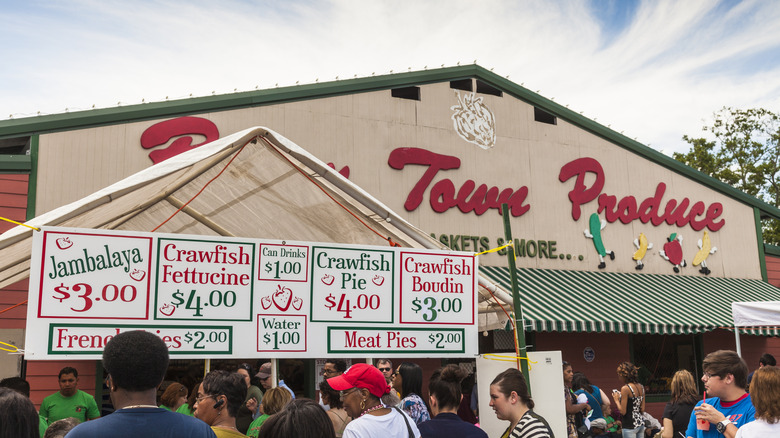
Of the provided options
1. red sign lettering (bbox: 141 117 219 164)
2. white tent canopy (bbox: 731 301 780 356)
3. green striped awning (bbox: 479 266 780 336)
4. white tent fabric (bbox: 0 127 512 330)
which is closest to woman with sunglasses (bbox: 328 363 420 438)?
white tent fabric (bbox: 0 127 512 330)

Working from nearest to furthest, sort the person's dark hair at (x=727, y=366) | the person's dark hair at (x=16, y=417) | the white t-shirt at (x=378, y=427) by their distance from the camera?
the person's dark hair at (x=16, y=417), the white t-shirt at (x=378, y=427), the person's dark hair at (x=727, y=366)

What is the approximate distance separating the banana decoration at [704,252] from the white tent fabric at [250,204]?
35.3ft

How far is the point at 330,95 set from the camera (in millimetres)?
13031

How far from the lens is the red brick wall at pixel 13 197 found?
10.2m

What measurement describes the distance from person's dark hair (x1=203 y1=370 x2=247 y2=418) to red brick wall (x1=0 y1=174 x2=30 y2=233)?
284 inches

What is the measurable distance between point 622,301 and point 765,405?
1005cm

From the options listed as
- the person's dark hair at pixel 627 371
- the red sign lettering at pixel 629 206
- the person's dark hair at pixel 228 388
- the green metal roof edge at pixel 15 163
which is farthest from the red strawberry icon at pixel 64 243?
the red sign lettering at pixel 629 206

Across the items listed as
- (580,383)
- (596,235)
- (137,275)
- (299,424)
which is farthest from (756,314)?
(299,424)

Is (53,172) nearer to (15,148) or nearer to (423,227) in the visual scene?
(15,148)

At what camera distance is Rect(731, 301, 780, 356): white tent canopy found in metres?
10.9

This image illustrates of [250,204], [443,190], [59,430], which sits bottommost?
[59,430]

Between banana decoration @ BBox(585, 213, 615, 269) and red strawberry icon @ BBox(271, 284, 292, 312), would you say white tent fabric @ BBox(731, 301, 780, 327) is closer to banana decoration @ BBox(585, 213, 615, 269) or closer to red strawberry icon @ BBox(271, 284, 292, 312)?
banana decoration @ BBox(585, 213, 615, 269)

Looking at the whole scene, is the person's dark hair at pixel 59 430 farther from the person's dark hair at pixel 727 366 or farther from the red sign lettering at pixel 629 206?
the red sign lettering at pixel 629 206

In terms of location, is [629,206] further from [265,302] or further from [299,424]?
[299,424]
